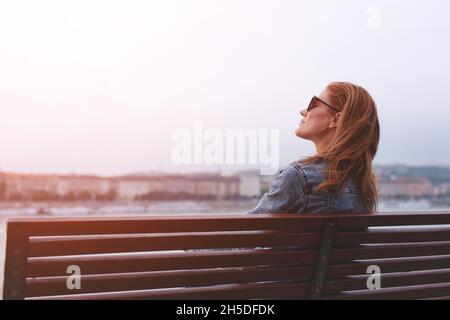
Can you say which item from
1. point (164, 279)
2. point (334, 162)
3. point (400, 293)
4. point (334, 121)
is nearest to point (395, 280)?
point (400, 293)

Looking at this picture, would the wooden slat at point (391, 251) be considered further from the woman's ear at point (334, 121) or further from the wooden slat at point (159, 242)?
the woman's ear at point (334, 121)

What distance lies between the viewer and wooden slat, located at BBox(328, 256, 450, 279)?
5.69ft

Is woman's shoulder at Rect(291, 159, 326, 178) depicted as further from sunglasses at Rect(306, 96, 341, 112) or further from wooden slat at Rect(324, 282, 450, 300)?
wooden slat at Rect(324, 282, 450, 300)

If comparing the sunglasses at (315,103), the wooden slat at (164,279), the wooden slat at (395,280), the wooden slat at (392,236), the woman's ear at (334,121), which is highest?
the sunglasses at (315,103)

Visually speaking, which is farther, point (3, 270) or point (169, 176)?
point (169, 176)

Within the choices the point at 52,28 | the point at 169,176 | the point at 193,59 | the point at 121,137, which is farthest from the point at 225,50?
the point at 121,137

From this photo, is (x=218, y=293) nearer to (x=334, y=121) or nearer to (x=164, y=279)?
(x=164, y=279)

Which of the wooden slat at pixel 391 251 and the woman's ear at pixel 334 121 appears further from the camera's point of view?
the woman's ear at pixel 334 121

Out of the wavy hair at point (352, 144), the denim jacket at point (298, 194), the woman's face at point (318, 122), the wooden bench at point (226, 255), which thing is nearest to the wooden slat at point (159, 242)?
the wooden bench at point (226, 255)

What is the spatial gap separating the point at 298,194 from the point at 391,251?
425 mm

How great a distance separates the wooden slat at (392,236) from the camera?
172 cm
